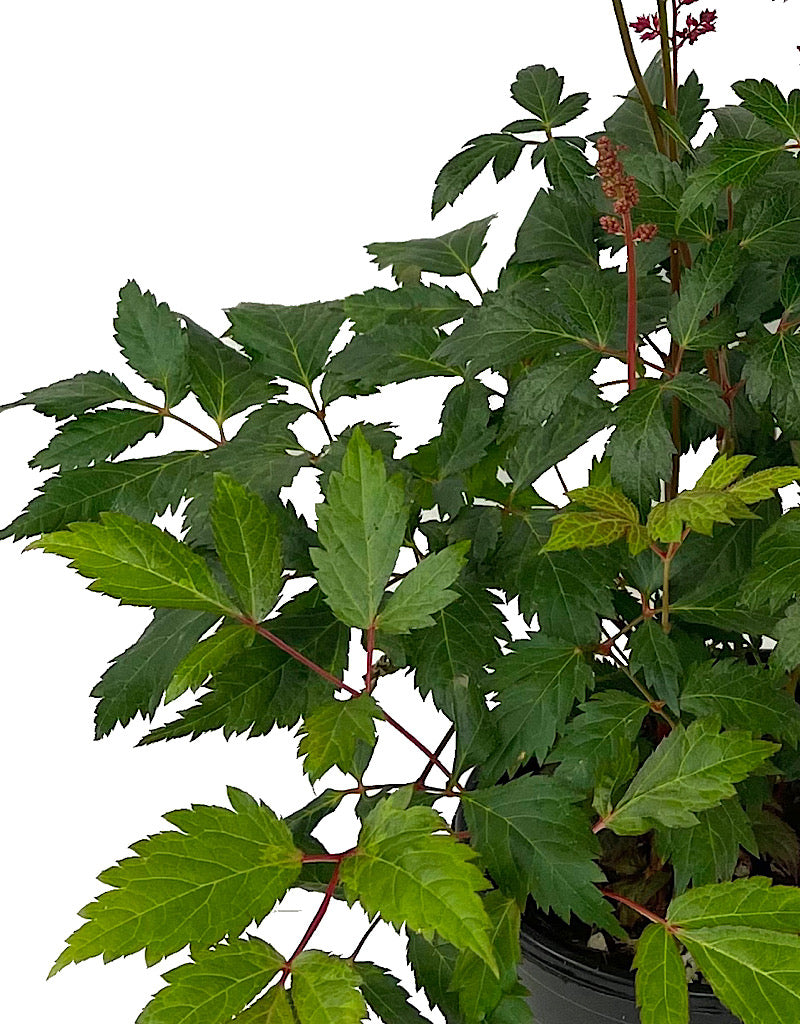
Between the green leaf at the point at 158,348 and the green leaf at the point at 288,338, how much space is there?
47 mm

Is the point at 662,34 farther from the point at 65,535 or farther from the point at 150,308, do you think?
the point at 65,535

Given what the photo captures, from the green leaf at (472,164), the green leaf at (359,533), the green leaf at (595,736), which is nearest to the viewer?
the green leaf at (359,533)

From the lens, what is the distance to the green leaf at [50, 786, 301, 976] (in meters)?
0.67

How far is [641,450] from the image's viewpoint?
0.80 m

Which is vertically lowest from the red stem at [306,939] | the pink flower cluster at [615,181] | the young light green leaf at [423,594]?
the red stem at [306,939]

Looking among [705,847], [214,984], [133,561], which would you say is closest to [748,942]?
[705,847]

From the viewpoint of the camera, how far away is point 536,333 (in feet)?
2.89

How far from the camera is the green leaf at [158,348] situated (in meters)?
0.99

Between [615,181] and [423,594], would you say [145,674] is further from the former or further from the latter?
[615,181]

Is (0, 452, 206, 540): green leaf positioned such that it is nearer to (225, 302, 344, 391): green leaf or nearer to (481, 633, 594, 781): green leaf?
(225, 302, 344, 391): green leaf

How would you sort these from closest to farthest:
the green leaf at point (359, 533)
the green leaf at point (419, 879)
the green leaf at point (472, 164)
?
the green leaf at point (419, 879)
the green leaf at point (359, 533)
the green leaf at point (472, 164)

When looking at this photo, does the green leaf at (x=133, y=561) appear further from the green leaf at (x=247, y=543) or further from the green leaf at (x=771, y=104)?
the green leaf at (x=771, y=104)

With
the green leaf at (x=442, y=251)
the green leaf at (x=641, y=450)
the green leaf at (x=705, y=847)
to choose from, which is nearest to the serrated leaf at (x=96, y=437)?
the green leaf at (x=442, y=251)

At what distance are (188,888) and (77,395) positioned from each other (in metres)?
0.41
